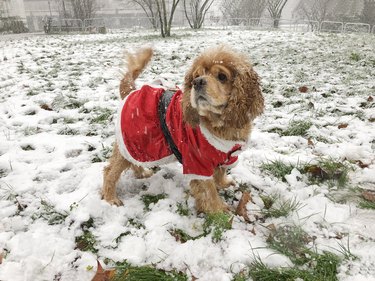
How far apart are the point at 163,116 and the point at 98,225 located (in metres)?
0.96

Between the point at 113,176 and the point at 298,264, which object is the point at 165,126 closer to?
the point at 113,176

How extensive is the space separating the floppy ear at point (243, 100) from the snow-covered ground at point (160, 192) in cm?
72

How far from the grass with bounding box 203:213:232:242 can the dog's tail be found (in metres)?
1.35

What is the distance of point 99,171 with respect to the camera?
2818 mm

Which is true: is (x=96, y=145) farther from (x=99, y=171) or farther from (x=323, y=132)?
(x=323, y=132)

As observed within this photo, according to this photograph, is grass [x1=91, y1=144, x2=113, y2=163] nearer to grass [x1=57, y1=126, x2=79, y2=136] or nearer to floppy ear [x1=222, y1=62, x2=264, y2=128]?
grass [x1=57, y1=126, x2=79, y2=136]

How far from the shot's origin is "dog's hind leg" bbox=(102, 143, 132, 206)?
2459 mm

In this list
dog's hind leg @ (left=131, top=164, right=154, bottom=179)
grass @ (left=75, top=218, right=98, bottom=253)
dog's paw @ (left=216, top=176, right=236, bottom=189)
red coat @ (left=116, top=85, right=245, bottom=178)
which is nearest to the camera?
grass @ (left=75, top=218, right=98, bottom=253)

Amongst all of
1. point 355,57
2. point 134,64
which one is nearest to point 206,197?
point 134,64

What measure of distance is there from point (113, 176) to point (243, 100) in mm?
1228

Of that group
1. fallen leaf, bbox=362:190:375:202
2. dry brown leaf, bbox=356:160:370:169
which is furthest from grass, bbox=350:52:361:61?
fallen leaf, bbox=362:190:375:202

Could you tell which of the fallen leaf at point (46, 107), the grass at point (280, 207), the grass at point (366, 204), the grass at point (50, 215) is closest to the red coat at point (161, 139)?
the grass at point (280, 207)

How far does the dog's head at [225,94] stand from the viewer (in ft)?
6.90

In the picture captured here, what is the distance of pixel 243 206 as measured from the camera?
236cm
